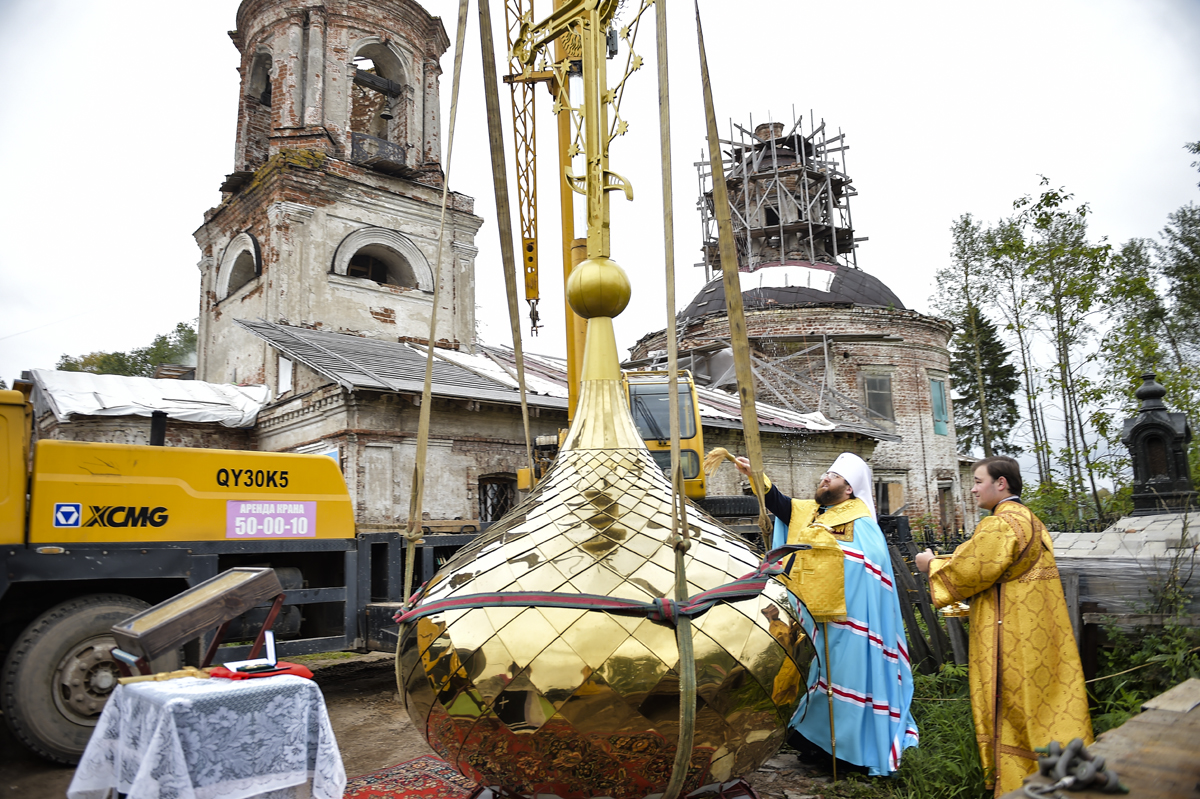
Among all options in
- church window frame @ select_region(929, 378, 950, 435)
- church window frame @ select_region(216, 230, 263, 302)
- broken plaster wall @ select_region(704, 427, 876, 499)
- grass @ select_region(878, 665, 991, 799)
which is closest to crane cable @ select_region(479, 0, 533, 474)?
grass @ select_region(878, 665, 991, 799)

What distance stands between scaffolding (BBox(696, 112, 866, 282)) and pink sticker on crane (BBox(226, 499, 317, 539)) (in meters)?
25.4

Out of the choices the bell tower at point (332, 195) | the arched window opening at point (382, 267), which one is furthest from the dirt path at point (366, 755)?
the arched window opening at point (382, 267)

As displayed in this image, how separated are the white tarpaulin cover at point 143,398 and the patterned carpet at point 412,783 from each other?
371 inches

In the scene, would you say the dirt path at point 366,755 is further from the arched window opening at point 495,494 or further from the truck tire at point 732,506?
the arched window opening at point 495,494

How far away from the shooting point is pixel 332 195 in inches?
686

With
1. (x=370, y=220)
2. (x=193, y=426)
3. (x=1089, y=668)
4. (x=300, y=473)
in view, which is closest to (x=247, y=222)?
(x=370, y=220)

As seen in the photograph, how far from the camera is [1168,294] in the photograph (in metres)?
22.7

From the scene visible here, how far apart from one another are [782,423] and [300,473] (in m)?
15.0

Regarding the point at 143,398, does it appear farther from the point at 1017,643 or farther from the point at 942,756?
the point at 1017,643

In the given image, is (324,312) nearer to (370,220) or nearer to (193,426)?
(370,220)

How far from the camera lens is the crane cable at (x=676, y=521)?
153 centimetres

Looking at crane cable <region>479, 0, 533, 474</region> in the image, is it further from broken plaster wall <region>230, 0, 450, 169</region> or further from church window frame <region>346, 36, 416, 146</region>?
church window frame <region>346, 36, 416, 146</region>

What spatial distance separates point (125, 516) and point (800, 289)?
2383cm

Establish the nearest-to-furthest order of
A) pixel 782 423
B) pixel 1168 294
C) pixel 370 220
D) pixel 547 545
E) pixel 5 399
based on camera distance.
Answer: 1. pixel 547 545
2. pixel 5 399
3. pixel 370 220
4. pixel 782 423
5. pixel 1168 294
